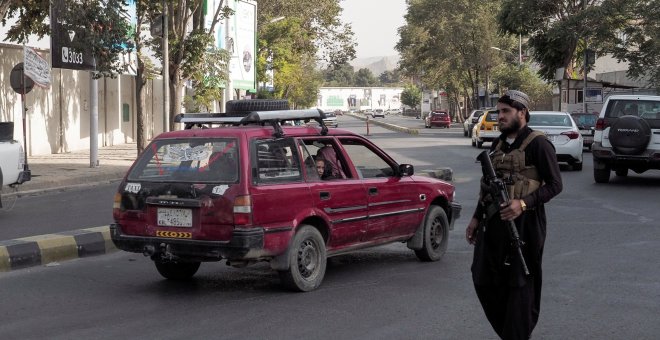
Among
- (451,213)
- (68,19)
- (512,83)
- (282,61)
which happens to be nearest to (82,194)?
(68,19)

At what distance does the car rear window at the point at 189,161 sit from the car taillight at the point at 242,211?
21 centimetres

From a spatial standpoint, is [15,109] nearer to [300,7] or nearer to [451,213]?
[451,213]

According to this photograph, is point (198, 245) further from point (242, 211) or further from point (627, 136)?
point (627, 136)

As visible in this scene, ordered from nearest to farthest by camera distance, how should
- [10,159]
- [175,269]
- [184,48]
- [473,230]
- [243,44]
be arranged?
[473,230] < [175,269] < [10,159] < [184,48] < [243,44]

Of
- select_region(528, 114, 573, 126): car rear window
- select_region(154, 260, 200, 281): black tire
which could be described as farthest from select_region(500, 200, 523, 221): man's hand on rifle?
select_region(528, 114, 573, 126): car rear window

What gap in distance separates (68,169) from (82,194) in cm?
571

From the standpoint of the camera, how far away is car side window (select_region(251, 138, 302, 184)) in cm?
767

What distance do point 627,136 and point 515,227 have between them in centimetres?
1283

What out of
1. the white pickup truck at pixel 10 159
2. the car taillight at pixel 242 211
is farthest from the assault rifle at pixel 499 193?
the white pickup truck at pixel 10 159

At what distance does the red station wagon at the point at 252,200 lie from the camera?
745 centimetres

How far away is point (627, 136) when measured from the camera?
17156 millimetres

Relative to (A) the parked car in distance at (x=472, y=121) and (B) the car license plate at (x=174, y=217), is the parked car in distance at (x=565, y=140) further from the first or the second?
(A) the parked car in distance at (x=472, y=121)

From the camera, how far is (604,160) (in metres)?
17.8

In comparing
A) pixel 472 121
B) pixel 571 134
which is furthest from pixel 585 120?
pixel 472 121
